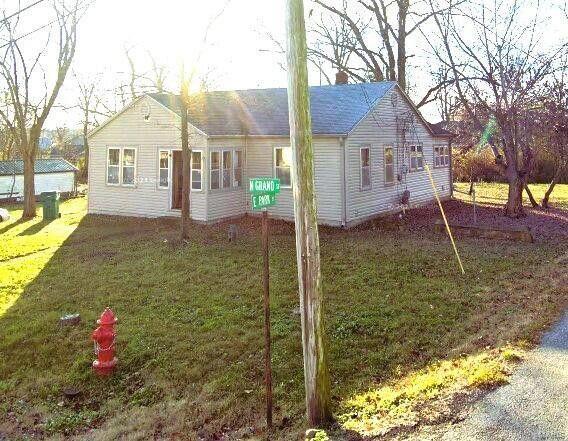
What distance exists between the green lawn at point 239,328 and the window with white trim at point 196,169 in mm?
4092

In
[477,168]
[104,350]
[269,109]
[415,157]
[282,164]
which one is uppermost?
[269,109]

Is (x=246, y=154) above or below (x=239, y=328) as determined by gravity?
above

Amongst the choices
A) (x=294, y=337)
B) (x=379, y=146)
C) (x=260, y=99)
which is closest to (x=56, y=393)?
(x=294, y=337)

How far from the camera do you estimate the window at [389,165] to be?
21.1 meters

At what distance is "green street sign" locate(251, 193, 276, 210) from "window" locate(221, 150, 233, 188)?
13659 millimetres

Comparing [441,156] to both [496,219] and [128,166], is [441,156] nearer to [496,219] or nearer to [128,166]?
[496,219]

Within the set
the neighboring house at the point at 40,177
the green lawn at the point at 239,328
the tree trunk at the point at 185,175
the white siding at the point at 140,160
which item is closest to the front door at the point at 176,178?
the white siding at the point at 140,160

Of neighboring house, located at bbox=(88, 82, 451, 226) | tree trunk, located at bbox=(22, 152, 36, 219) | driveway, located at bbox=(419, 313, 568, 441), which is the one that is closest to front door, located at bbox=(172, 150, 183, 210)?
neighboring house, located at bbox=(88, 82, 451, 226)

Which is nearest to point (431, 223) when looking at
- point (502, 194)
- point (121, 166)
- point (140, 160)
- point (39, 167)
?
point (140, 160)

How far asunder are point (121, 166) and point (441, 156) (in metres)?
14.1

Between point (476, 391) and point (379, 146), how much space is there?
15.4m

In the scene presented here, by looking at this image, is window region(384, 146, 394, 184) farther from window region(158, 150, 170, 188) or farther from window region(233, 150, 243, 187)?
window region(158, 150, 170, 188)

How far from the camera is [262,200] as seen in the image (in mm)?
5887

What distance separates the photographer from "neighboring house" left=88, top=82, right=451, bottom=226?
18.6m
